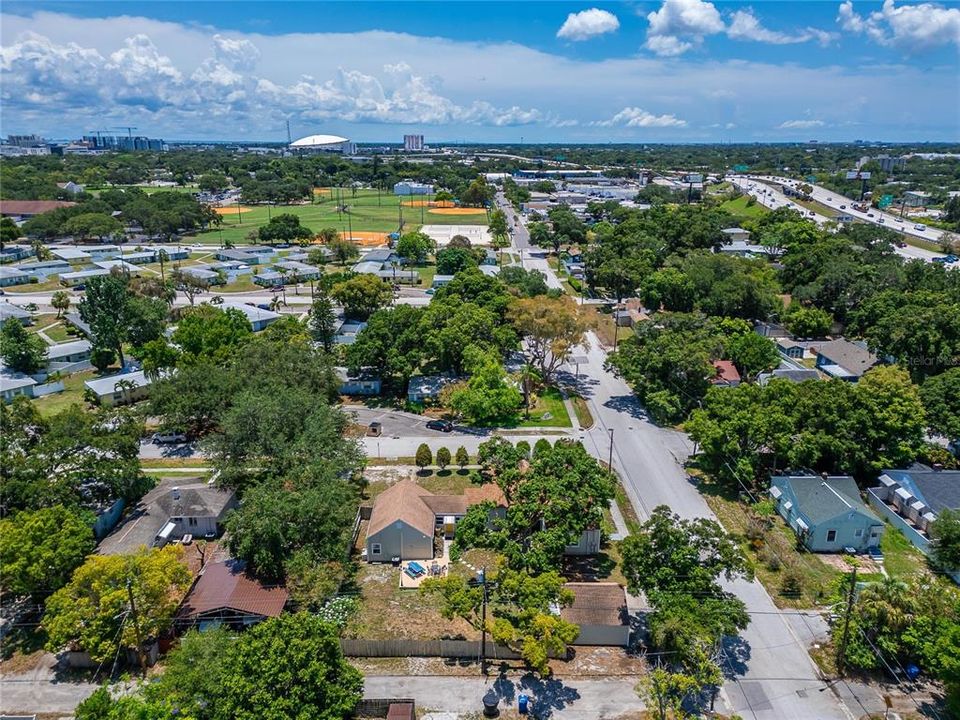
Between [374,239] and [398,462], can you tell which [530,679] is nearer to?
[398,462]

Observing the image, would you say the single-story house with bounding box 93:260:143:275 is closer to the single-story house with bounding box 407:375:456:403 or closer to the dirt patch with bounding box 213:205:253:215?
the single-story house with bounding box 407:375:456:403

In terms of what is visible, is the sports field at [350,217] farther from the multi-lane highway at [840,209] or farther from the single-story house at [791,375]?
the single-story house at [791,375]

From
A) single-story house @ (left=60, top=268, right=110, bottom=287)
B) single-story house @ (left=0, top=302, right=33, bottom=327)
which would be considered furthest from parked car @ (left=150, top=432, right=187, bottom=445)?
single-story house @ (left=60, top=268, right=110, bottom=287)

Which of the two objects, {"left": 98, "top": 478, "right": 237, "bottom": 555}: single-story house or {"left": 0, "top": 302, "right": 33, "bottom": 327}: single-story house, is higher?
{"left": 0, "top": 302, "right": 33, "bottom": 327}: single-story house

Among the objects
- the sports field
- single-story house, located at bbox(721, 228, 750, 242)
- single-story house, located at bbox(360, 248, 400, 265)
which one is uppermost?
single-story house, located at bbox(721, 228, 750, 242)

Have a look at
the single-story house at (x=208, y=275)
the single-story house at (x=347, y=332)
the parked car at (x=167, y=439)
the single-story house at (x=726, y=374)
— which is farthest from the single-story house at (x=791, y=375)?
the single-story house at (x=208, y=275)

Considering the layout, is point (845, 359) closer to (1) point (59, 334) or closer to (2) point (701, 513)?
(2) point (701, 513)
